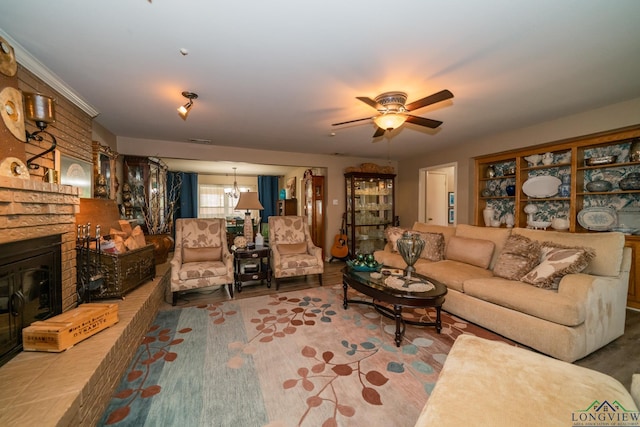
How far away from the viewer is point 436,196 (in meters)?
5.94

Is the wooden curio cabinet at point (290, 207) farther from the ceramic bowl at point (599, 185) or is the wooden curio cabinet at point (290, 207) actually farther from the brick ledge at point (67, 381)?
the ceramic bowl at point (599, 185)

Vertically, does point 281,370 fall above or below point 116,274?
below

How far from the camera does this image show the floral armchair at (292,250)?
3.65m

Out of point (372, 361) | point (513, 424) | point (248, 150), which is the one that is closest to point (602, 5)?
point (513, 424)

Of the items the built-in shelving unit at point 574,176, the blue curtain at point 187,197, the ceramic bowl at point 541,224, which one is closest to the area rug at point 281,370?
the ceramic bowl at point 541,224

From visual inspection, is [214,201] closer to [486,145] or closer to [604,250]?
[486,145]

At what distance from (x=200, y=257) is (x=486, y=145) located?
4.81 metres

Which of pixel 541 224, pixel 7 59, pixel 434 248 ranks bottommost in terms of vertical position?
pixel 434 248

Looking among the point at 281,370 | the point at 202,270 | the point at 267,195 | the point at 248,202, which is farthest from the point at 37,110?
the point at 267,195

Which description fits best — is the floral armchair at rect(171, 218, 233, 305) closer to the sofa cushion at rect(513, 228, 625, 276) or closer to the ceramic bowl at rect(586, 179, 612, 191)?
the sofa cushion at rect(513, 228, 625, 276)

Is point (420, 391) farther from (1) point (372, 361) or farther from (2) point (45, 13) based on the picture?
(2) point (45, 13)

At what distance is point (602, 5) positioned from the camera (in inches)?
55.7

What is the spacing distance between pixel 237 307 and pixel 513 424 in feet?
9.12

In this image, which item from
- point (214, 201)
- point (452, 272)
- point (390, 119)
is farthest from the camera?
point (214, 201)
